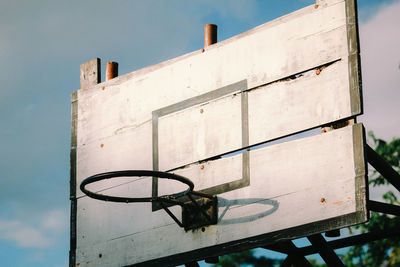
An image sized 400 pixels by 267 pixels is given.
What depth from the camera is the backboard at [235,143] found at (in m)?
6.32

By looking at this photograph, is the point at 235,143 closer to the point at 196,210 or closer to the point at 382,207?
the point at 196,210

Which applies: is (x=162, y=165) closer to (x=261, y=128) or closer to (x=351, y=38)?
(x=261, y=128)

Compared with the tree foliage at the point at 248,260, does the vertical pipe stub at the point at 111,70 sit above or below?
below

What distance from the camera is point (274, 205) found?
645 cm

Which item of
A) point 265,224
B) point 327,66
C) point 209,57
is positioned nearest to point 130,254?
point 265,224

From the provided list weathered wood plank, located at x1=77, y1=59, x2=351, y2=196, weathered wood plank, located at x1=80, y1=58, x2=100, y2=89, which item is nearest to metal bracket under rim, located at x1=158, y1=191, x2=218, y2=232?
weathered wood plank, located at x1=77, y1=59, x2=351, y2=196

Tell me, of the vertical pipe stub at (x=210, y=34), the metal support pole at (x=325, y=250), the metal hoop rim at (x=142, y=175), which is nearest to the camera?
the metal hoop rim at (x=142, y=175)

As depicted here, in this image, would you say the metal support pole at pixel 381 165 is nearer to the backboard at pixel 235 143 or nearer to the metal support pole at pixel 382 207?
the metal support pole at pixel 382 207

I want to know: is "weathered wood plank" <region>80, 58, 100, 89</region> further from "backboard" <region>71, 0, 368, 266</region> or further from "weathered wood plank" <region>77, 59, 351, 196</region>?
"weathered wood plank" <region>77, 59, 351, 196</region>

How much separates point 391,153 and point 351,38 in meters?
15.9

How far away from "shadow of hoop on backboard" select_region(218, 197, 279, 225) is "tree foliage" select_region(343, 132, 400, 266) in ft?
44.9

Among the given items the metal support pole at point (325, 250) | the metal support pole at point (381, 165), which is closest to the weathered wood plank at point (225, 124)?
the metal support pole at point (381, 165)

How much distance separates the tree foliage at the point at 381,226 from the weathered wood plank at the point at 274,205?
13.4 meters

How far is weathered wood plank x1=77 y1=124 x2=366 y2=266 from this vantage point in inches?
242
